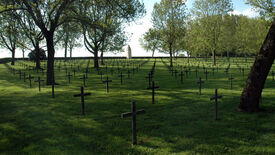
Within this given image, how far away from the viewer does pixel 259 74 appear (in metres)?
7.69

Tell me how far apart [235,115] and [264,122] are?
1.04 m

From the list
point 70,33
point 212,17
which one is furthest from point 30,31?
point 212,17

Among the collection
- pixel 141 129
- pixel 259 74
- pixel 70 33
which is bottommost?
pixel 141 129

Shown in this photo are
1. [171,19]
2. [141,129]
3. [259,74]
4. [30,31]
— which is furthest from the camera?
[171,19]

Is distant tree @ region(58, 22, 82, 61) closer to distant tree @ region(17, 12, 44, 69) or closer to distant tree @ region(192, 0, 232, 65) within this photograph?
distant tree @ region(17, 12, 44, 69)

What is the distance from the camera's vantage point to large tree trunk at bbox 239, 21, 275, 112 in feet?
24.2

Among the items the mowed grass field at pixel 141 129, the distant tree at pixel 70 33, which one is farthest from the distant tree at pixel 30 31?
the mowed grass field at pixel 141 129

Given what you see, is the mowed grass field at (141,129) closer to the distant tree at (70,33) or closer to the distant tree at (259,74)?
the distant tree at (259,74)

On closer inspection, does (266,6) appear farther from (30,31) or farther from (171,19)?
(30,31)

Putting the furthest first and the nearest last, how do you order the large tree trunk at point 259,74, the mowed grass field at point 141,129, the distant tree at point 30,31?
1. the distant tree at point 30,31
2. the large tree trunk at point 259,74
3. the mowed grass field at point 141,129

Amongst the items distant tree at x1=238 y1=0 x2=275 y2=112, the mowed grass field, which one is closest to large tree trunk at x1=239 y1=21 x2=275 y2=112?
distant tree at x1=238 y1=0 x2=275 y2=112

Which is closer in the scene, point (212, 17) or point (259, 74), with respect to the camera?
point (259, 74)

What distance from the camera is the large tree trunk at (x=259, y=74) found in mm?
7375

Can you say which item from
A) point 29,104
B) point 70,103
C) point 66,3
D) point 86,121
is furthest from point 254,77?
point 66,3
